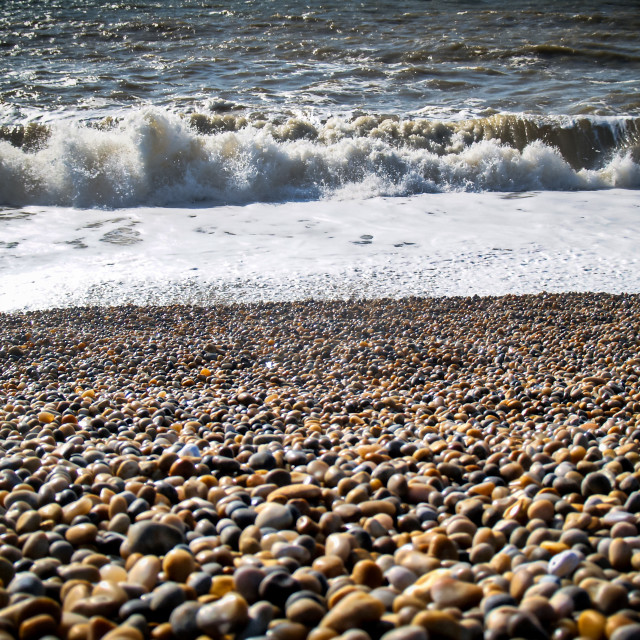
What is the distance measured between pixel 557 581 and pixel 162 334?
147 inches

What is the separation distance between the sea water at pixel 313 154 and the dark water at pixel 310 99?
0.06 m

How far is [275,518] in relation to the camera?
1685 millimetres

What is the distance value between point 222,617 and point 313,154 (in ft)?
33.7

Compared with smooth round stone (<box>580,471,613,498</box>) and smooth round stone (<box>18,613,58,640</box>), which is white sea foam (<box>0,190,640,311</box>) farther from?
smooth round stone (<box>18,613,58,640</box>)

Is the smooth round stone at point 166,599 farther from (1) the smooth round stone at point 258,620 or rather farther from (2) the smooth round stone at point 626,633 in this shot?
(2) the smooth round stone at point 626,633

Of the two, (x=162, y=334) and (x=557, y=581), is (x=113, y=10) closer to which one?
(x=162, y=334)

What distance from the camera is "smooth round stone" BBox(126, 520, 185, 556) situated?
5.14ft

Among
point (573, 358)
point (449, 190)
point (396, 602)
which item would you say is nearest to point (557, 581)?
point (396, 602)

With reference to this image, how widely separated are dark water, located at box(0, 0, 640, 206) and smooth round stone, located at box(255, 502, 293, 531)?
28.2ft

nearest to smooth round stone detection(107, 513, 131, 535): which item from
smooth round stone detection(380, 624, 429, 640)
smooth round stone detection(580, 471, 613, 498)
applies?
smooth round stone detection(380, 624, 429, 640)

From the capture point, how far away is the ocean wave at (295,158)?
10164mm

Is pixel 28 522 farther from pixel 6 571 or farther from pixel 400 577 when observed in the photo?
Answer: pixel 400 577

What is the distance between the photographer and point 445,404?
309 centimetres

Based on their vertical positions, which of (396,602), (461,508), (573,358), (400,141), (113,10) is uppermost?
(113,10)
